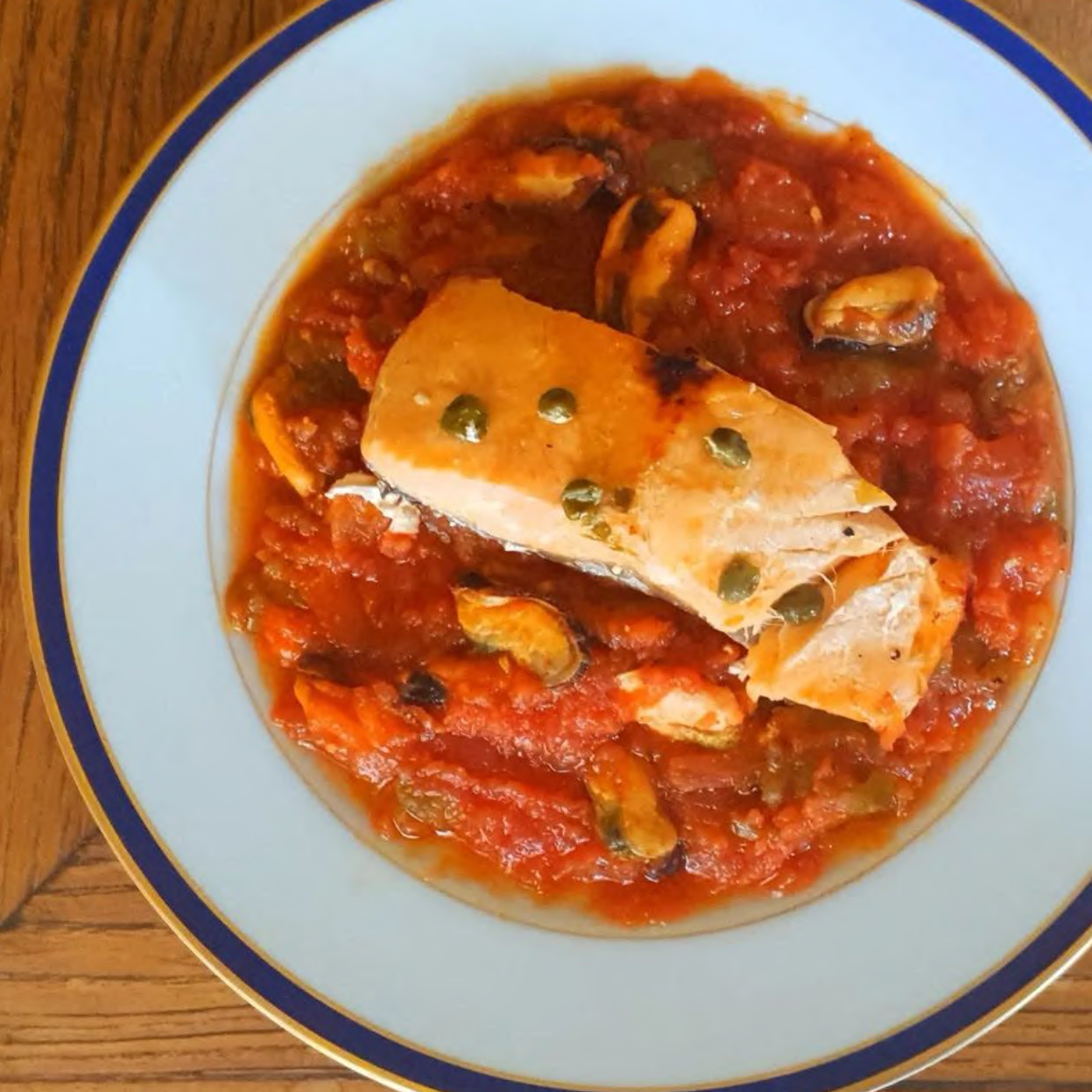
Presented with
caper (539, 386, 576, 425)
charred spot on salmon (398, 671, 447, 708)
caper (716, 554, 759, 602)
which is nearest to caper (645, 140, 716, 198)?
caper (539, 386, 576, 425)

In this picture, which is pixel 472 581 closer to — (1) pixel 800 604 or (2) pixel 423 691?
(2) pixel 423 691

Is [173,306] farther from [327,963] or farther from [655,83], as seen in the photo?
[327,963]

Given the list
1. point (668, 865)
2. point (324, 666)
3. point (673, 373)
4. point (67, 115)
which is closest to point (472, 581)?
point (324, 666)

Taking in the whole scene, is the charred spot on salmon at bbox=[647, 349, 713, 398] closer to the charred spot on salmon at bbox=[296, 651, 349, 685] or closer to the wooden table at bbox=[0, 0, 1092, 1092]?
the charred spot on salmon at bbox=[296, 651, 349, 685]

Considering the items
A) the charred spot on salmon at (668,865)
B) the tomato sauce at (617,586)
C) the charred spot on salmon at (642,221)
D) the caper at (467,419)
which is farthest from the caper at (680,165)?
the charred spot on salmon at (668,865)

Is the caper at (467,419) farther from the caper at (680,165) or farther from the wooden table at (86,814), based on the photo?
the wooden table at (86,814)

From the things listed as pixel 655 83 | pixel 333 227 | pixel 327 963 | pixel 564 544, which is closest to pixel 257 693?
pixel 327 963
